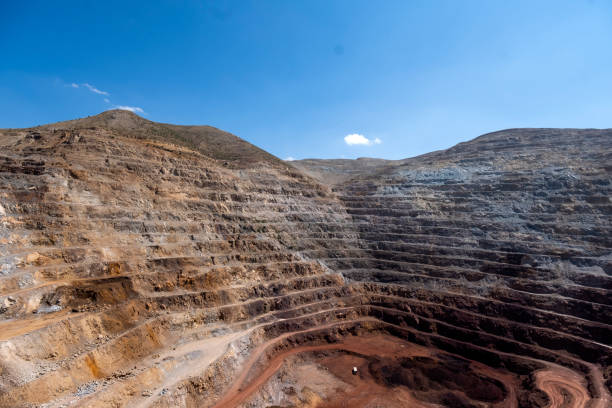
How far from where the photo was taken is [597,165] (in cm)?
3391

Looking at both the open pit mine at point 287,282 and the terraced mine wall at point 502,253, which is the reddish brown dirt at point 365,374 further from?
the terraced mine wall at point 502,253

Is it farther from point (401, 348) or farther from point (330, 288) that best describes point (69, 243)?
point (401, 348)

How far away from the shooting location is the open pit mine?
15352mm

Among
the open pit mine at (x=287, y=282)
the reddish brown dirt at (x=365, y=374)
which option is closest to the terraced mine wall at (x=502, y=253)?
the open pit mine at (x=287, y=282)

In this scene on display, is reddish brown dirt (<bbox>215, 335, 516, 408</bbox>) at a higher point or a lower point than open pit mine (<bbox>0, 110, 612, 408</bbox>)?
lower

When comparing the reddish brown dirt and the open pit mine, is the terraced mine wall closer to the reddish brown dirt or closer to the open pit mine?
the open pit mine

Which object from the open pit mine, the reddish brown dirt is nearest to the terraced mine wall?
the open pit mine

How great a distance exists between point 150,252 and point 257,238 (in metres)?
9.41

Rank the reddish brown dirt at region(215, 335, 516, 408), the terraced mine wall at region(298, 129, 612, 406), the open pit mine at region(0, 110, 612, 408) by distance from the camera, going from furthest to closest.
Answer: the terraced mine wall at region(298, 129, 612, 406) → the reddish brown dirt at region(215, 335, 516, 408) → the open pit mine at region(0, 110, 612, 408)

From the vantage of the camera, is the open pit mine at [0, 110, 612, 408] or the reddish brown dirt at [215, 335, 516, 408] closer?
the open pit mine at [0, 110, 612, 408]

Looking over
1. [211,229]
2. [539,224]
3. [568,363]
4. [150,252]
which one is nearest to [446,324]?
[568,363]

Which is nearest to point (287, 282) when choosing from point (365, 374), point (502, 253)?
point (365, 374)

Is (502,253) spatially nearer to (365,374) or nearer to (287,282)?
(365,374)

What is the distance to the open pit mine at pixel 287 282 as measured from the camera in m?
15.4
